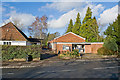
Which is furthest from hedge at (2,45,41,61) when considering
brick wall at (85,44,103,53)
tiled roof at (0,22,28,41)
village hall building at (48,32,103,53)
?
brick wall at (85,44,103,53)

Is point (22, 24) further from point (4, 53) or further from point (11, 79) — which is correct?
point (11, 79)

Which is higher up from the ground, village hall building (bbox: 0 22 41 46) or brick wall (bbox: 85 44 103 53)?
village hall building (bbox: 0 22 41 46)

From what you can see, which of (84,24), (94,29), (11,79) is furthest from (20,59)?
(84,24)

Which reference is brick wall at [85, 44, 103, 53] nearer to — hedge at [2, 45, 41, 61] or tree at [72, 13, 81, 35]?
hedge at [2, 45, 41, 61]

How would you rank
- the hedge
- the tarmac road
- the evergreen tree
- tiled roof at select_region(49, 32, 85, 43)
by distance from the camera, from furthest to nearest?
the evergreen tree → tiled roof at select_region(49, 32, 85, 43) → the hedge → the tarmac road

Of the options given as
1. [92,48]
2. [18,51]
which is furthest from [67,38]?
[18,51]

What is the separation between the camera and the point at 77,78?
7.44 m

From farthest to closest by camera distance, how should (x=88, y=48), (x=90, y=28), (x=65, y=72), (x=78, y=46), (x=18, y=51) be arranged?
(x=90, y=28) → (x=78, y=46) → (x=88, y=48) → (x=18, y=51) → (x=65, y=72)

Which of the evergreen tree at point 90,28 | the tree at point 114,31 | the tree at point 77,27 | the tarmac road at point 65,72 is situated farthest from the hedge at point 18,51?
the tree at point 77,27

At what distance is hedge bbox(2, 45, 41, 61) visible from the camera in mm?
14914

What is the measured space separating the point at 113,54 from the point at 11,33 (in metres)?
21.9

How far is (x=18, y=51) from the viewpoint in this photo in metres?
15.1

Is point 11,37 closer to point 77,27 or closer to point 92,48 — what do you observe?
point 92,48

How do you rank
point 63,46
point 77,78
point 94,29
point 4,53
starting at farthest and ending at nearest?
point 94,29, point 63,46, point 4,53, point 77,78
